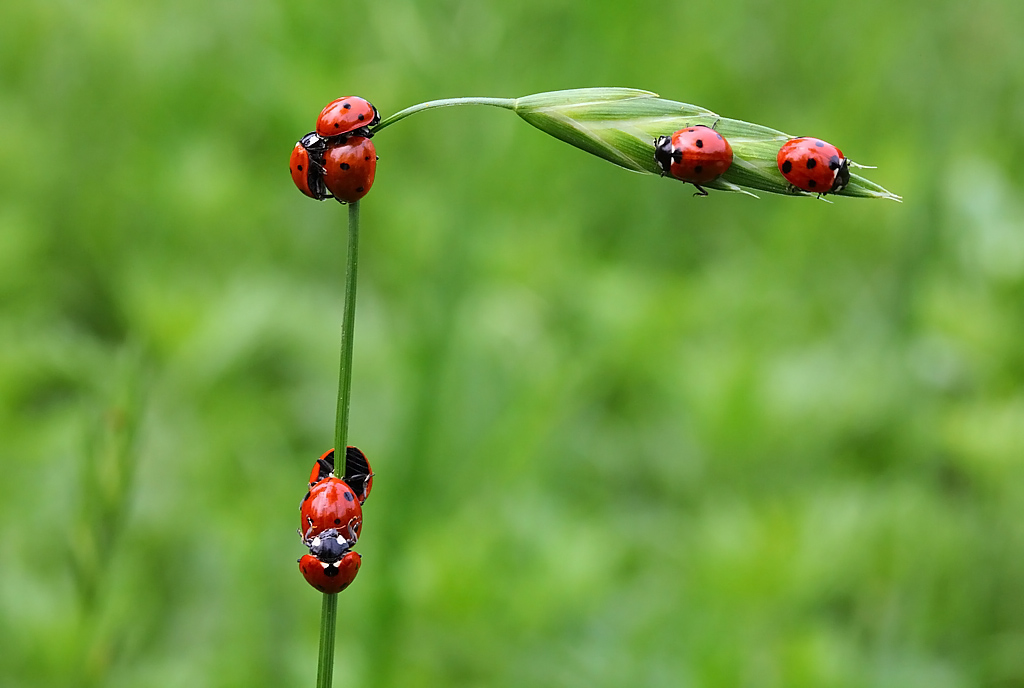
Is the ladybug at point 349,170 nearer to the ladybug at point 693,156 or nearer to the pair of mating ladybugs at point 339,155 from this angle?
the pair of mating ladybugs at point 339,155

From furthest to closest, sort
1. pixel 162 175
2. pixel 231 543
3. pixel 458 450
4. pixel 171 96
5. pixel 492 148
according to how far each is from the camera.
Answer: pixel 171 96, pixel 162 175, pixel 492 148, pixel 458 450, pixel 231 543

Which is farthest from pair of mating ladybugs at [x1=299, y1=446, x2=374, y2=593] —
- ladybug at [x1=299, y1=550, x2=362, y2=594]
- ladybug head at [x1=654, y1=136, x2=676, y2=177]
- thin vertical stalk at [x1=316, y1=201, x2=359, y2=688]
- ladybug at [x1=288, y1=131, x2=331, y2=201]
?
ladybug head at [x1=654, y1=136, x2=676, y2=177]

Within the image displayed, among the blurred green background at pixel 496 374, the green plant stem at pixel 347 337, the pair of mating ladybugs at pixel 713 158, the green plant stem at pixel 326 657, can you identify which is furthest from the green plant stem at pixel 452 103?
the blurred green background at pixel 496 374

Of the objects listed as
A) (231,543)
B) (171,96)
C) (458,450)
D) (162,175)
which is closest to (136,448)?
(231,543)

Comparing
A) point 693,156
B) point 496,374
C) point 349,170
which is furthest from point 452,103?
point 496,374

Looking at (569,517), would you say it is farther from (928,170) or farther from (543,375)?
(928,170)

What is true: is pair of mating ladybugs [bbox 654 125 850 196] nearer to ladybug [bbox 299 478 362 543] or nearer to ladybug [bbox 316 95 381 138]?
ladybug [bbox 316 95 381 138]

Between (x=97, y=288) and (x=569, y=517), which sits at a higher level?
(x=97, y=288)

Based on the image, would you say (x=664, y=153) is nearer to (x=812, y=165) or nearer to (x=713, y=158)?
(x=713, y=158)
